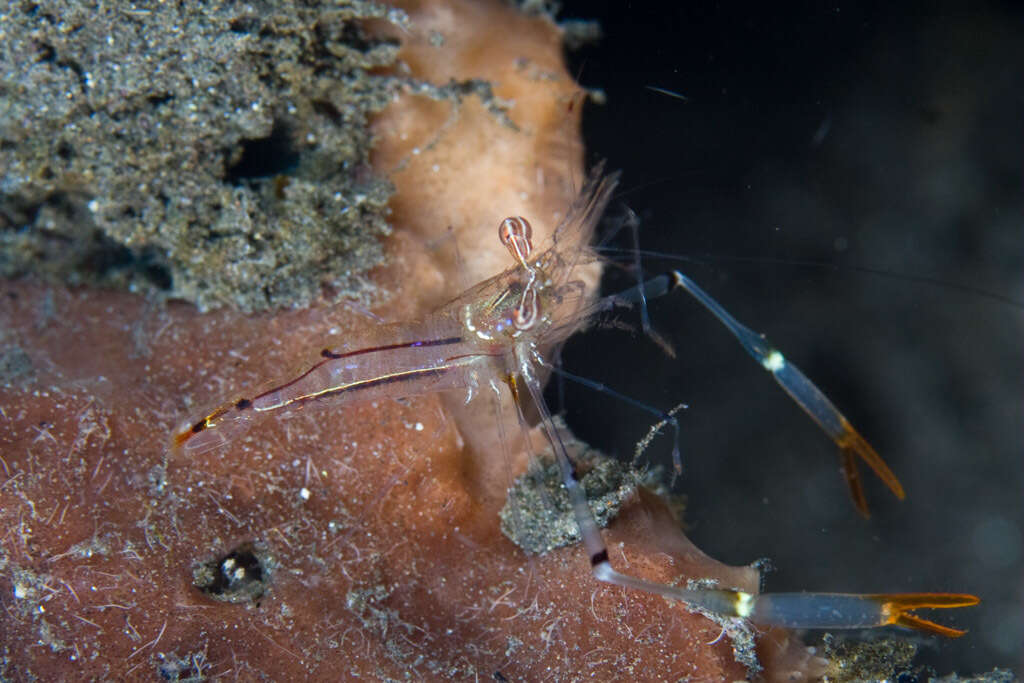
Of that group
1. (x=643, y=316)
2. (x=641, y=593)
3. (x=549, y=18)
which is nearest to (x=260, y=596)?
(x=641, y=593)

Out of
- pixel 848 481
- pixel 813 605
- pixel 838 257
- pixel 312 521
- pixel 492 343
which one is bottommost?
pixel 312 521

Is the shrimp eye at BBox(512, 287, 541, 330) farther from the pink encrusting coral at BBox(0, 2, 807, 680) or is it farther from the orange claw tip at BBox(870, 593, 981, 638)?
the orange claw tip at BBox(870, 593, 981, 638)

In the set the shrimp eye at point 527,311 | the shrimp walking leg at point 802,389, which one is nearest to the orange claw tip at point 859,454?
the shrimp walking leg at point 802,389

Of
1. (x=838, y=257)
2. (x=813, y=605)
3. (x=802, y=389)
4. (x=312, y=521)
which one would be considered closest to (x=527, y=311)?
(x=802, y=389)

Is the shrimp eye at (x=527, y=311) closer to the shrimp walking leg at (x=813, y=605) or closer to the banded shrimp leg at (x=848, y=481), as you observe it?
the banded shrimp leg at (x=848, y=481)

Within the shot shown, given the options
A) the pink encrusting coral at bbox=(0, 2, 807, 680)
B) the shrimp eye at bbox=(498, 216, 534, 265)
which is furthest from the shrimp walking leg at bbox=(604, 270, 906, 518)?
the pink encrusting coral at bbox=(0, 2, 807, 680)

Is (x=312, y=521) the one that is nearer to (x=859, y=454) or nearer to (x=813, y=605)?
(x=813, y=605)
